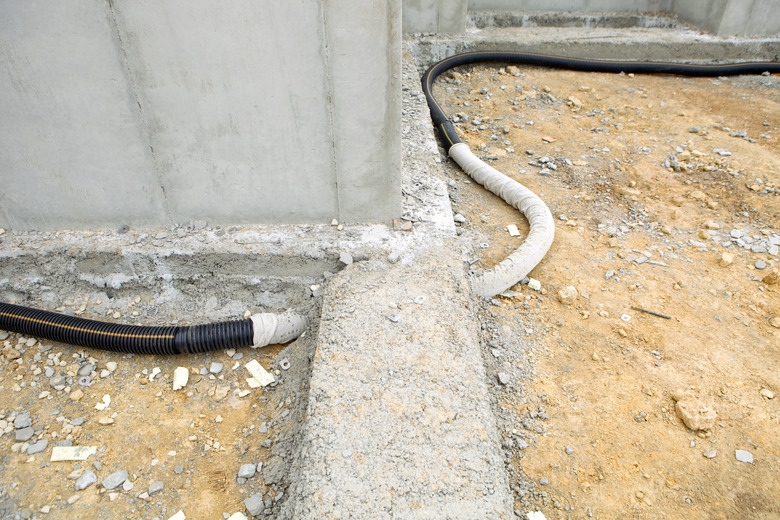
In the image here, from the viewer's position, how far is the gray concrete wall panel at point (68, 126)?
2189mm

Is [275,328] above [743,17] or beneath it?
beneath

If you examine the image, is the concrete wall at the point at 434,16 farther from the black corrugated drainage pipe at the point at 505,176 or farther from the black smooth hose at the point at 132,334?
the black smooth hose at the point at 132,334

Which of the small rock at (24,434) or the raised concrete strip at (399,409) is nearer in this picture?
the raised concrete strip at (399,409)

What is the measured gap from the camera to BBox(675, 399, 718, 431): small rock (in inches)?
86.3

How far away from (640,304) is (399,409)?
5.81 ft

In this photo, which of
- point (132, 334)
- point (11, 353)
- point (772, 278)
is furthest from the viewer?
point (772, 278)

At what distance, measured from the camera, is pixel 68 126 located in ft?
7.98

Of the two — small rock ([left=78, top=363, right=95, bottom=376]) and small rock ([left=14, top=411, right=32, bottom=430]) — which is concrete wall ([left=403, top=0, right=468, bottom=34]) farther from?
small rock ([left=14, top=411, right=32, bottom=430])

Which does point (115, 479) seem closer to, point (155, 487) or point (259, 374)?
point (155, 487)

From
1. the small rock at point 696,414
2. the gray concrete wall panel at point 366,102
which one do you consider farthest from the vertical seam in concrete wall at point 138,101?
the small rock at point 696,414

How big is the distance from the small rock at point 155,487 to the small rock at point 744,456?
7.97 ft

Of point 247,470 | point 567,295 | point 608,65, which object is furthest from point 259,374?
point 608,65

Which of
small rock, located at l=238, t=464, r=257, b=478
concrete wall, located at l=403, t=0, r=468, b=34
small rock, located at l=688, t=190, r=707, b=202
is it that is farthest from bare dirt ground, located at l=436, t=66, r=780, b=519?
concrete wall, located at l=403, t=0, r=468, b=34

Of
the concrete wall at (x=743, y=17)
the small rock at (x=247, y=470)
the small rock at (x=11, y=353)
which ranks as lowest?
the small rock at (x=247, y=470)
